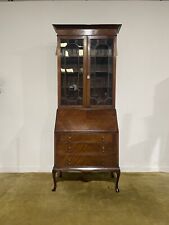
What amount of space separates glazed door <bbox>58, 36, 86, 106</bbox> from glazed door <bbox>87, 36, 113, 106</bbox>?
0.10m

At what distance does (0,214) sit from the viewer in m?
2.65

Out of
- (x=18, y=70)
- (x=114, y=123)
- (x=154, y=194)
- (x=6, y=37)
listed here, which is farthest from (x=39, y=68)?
(x=154, y=194)

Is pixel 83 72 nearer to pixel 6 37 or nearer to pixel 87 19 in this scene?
pixel 87 19

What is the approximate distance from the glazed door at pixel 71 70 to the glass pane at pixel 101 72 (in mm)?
Answer: 125

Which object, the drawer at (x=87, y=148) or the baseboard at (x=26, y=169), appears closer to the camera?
the drawer at (x=87, y=148)

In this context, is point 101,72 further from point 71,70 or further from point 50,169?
point 50,169

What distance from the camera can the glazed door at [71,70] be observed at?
325 cm

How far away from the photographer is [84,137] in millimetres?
3189

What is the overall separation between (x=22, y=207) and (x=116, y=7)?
285cm

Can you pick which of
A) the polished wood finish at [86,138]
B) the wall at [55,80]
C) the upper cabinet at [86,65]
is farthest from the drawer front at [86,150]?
the wall at [55,80]

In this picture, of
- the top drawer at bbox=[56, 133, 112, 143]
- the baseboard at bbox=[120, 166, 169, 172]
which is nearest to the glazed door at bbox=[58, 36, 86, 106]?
the top drawer at bbox=[56, 133, 112, 143]

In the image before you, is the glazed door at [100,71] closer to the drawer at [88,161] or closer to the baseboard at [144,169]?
the drawer at [88,161]

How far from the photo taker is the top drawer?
3.18 m

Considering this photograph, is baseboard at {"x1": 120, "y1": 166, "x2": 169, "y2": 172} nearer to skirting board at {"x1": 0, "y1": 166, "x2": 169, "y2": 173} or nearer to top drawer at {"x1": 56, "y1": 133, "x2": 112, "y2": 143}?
skirting board at {"x1": 0, "y1": 166, "x2": 169, "y2": 173}
